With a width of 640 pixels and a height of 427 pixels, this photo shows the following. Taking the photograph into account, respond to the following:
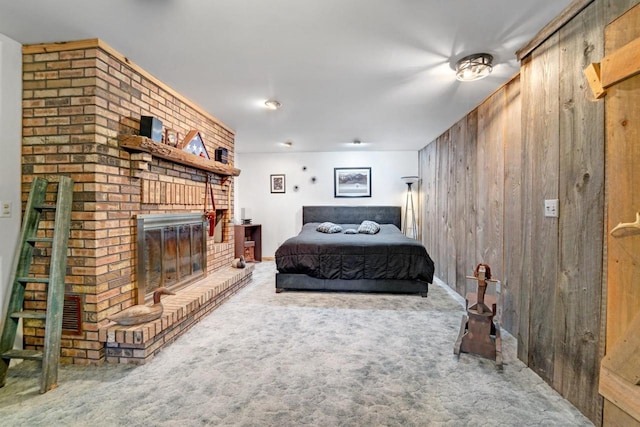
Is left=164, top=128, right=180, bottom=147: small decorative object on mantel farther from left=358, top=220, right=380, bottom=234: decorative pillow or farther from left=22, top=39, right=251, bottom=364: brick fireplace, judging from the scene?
left=358, top=220, right=380, bottom=234: decorative pillow

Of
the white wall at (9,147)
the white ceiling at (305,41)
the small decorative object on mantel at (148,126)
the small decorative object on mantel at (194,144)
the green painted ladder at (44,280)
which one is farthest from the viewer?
the small decorative object on mantel at (194,144)

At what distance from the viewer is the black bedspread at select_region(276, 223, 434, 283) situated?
11.7ft

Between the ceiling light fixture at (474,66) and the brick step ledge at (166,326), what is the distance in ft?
9.92

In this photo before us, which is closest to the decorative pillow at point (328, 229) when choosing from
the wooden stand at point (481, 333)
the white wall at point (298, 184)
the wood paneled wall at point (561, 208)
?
the white wall at point (298, 184)

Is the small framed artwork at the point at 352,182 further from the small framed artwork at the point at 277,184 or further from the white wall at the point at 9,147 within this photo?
the white wall at the point at 9,147

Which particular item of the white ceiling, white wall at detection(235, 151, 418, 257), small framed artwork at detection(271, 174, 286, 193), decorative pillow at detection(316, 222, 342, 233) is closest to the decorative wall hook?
the white ceiling

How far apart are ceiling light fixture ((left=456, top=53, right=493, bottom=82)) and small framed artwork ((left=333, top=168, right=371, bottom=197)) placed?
352 cm

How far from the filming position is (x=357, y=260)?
143 inches

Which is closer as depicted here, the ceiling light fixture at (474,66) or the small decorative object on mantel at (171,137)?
the ceiling light fixture at (474,66)

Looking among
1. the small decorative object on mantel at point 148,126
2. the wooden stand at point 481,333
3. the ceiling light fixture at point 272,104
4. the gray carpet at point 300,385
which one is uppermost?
the ceiling light fixture at point 272,104

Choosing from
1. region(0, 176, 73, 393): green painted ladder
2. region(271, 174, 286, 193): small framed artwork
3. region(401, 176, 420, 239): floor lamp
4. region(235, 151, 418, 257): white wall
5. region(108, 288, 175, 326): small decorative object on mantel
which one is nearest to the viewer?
region(0, 176, 73, 393): green painted ladder

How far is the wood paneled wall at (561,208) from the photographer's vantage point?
145cm

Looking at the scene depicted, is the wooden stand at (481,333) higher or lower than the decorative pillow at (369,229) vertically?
lower

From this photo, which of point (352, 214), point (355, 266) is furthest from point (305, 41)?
point (352, 214)
